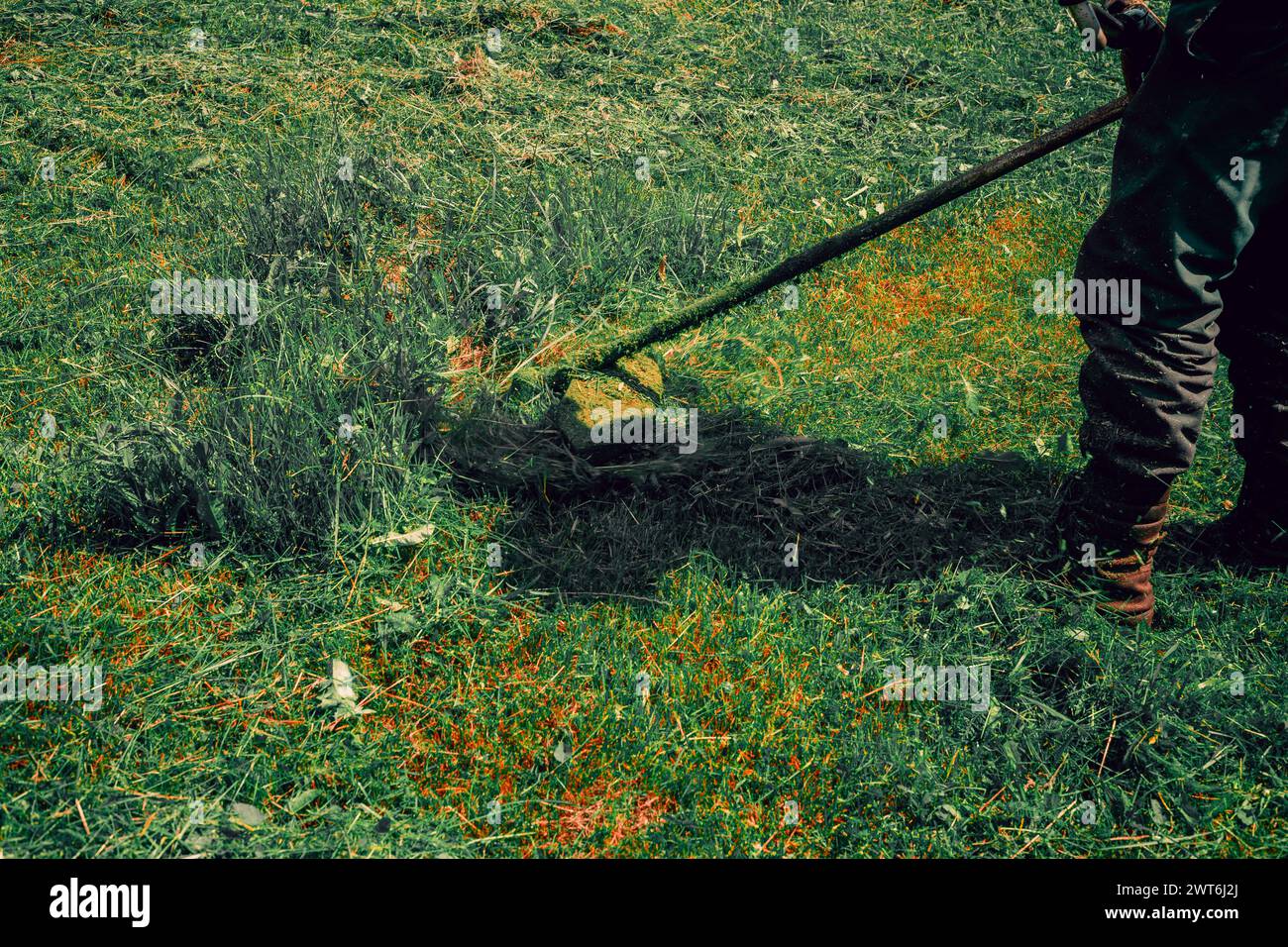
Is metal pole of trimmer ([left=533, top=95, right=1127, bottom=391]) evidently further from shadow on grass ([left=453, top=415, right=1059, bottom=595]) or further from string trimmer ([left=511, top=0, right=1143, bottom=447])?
shadow on grass ([left=453, top=415, right=1059, bottom=595])

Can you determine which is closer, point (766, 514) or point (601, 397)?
point (766, 514)

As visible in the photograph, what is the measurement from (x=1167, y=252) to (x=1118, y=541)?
31.8 inches

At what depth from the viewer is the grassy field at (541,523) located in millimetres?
2361

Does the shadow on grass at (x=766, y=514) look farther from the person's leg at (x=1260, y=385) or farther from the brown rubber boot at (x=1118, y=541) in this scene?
the person's leg at (x=1260, y=385)

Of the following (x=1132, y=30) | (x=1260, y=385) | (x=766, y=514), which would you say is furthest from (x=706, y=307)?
(x=1260, y=385)

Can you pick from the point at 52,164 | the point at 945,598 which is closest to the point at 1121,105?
the point at 945,598

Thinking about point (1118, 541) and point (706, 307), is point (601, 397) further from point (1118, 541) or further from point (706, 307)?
point (1118, 541)

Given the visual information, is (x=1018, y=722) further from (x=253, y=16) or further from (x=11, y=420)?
(x=253, y=16)

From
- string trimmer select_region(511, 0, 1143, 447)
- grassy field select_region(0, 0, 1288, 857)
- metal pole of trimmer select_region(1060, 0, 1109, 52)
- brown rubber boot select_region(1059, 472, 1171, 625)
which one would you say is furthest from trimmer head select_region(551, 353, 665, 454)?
metal pole of trimmer select_region(1060, 0, 1109, 52)

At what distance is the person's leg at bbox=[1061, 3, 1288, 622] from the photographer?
2344 mm

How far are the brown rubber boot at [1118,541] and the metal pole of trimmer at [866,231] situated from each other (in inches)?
35.4

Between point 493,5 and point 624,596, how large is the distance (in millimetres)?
4890

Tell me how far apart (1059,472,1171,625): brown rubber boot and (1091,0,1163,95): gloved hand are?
1112mm

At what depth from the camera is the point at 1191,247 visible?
2428 millimetres
